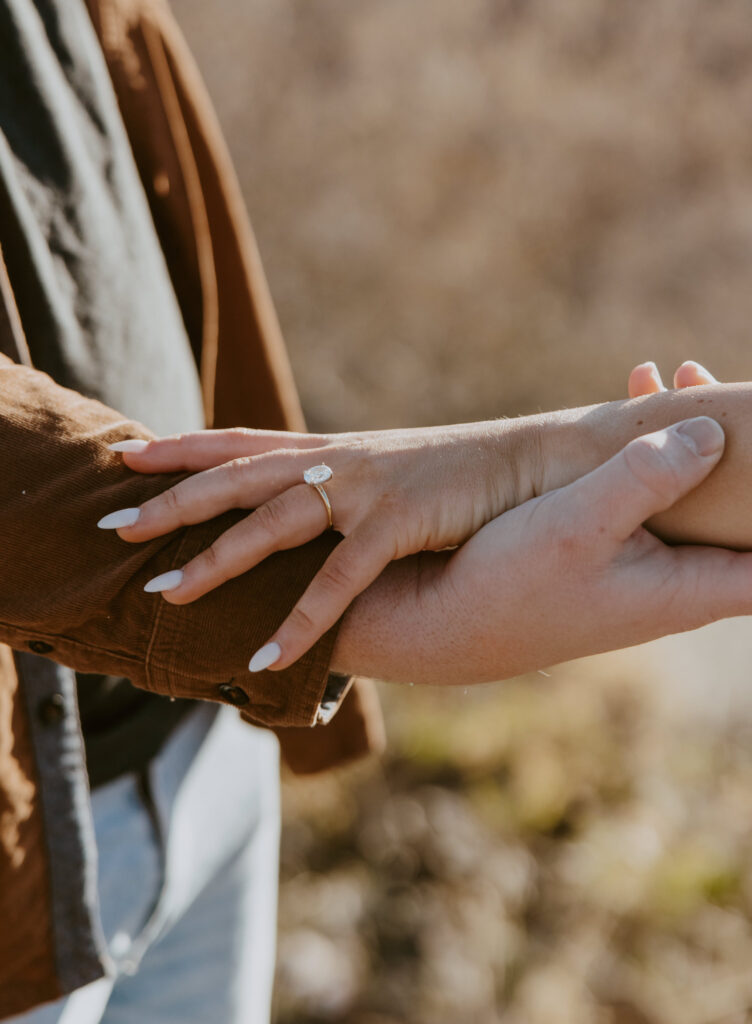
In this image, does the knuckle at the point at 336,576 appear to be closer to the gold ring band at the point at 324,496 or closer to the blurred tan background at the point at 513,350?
the gold ring band at the point at 324,496

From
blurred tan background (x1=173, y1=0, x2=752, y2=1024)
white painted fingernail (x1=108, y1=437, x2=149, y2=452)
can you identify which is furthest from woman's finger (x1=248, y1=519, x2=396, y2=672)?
blurred tan background (x1=173, y1=0, x2=752, y2=1024)

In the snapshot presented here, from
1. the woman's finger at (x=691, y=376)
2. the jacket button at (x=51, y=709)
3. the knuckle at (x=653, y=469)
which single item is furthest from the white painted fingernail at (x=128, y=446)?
the woman's finger at (x=691, y=376)

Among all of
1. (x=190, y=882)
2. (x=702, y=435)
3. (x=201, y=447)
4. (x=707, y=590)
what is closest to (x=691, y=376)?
(x=702, y=435)

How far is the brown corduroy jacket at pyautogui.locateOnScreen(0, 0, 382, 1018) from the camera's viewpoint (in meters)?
0.84

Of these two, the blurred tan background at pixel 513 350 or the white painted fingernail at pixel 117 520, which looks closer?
the white painted fingernail at pixel 117 520

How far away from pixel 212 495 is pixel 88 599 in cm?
15

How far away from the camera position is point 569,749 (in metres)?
3.17

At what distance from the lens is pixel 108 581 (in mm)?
845

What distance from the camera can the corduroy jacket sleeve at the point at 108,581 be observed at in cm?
84

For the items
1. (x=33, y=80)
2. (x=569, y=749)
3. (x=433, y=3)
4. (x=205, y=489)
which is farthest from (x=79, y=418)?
(x=433, y=3)

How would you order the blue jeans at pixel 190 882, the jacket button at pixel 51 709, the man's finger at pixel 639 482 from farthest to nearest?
the blue jeans at pixel 190 882 → the jacket button at pixel 51 709 → the man's finger at pixel 639 482

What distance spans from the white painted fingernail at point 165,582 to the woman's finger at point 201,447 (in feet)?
0.39

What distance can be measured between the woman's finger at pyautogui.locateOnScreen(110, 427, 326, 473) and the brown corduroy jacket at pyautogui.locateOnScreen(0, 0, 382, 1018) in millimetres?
15

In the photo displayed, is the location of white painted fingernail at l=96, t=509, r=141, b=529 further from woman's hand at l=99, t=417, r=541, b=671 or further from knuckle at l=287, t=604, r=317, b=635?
knuckle at l=287, t=604, r=317, b=635
